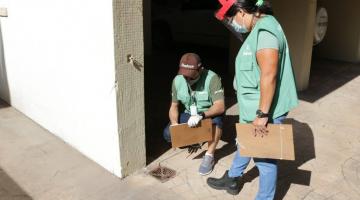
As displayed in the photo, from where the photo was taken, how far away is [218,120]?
3.85 m

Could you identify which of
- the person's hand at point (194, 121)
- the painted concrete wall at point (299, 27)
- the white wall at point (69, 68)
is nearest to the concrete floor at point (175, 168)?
the white wall at point (69, 68)

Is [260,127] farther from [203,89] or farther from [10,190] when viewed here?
[10,190]

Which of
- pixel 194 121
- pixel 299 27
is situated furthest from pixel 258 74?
pixel 299 27

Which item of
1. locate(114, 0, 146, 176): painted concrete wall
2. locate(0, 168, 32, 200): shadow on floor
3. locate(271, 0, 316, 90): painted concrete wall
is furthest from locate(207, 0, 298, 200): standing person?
locate(271, 0, 316, 90): painted concrete wall

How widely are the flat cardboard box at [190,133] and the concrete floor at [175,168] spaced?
1.22 feet

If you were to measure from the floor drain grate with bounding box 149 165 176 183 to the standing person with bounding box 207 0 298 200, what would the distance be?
963mm

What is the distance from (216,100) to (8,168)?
6.98ft

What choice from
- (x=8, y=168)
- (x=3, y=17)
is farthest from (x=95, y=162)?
(x=3, y=17)

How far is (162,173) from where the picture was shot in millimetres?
3814

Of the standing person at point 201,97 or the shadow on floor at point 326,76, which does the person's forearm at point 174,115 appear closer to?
the standing person at point 201,97

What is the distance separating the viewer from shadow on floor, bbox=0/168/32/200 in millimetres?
3461

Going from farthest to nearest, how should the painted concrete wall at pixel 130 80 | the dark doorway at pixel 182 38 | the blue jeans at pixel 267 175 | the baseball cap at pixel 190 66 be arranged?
the dark doorway at pixel 182 38, the baseball cap at pixel 190 66, the painted concrete wall at pixel 130 80, the blue jeans at pixel 267 175

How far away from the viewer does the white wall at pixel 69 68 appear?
11.2ft

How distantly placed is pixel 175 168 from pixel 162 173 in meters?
0.17
